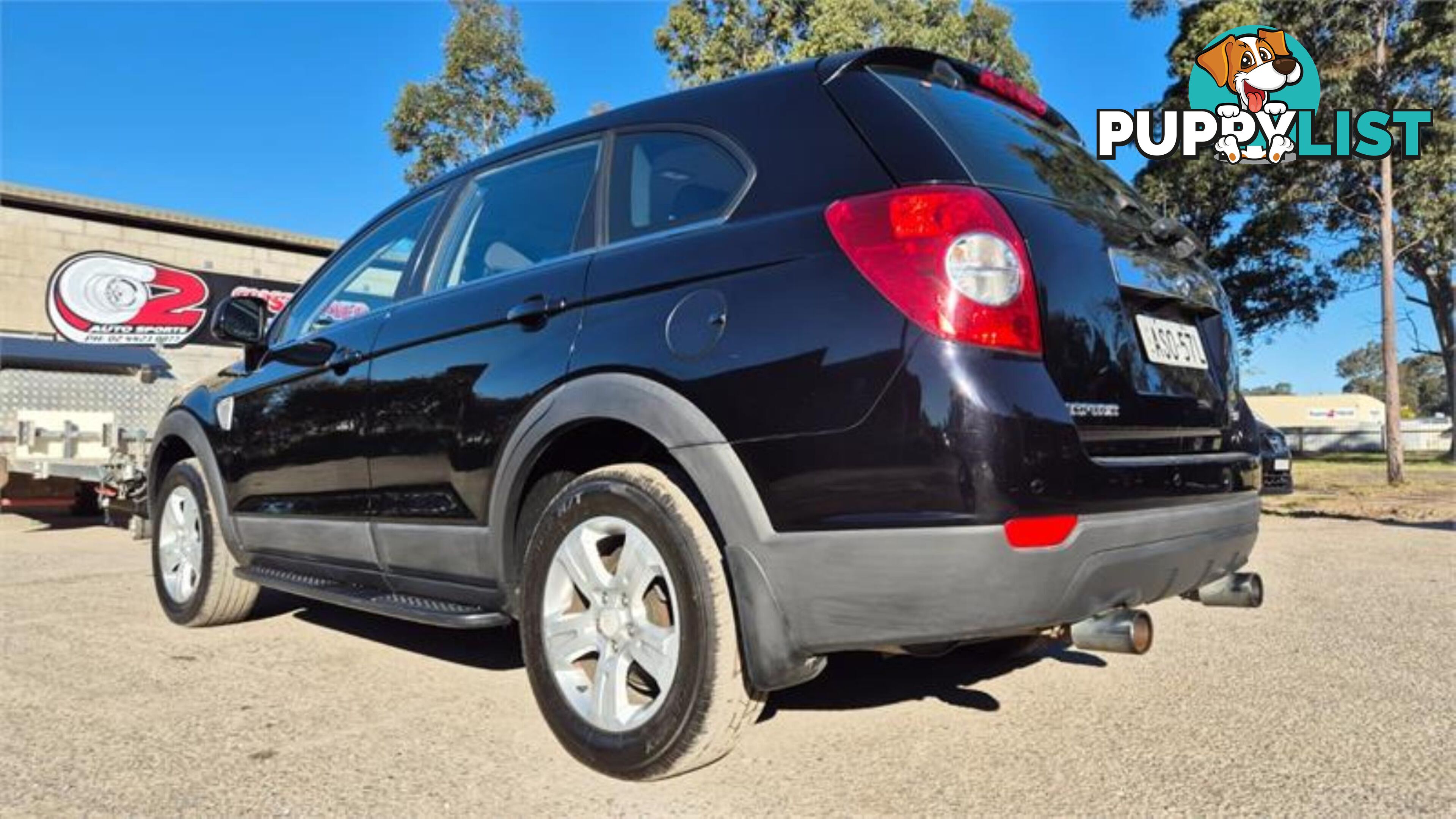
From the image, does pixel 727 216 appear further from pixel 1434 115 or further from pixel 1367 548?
pixel 1434 115

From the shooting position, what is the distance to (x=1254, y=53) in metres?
17.0

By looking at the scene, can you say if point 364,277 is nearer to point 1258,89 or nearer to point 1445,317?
point 1258,89

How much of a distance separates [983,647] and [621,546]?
174 centimetres

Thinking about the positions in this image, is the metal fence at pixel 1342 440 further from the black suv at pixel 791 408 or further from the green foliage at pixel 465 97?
the black suv at pixel 791 408

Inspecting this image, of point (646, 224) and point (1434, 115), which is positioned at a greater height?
point (1434, 115)

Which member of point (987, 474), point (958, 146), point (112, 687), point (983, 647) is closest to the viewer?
point (987, 474)

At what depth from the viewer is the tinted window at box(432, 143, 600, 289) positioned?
9.93ft

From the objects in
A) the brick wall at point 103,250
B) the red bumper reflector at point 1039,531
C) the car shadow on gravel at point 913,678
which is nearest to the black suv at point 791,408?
the red bumper reflector at point 1039,531

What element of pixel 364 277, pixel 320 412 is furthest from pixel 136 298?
pixel 320 412

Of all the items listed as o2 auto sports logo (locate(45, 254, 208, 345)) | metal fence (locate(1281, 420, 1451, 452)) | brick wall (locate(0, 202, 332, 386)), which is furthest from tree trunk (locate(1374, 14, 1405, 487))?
metal fence (locate(1281, 420, 1451, 452))

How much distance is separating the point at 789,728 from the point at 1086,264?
1559 millimetres

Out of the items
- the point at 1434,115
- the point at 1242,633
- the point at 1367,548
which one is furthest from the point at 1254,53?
the point at 1242,633

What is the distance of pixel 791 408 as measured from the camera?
2.16 m

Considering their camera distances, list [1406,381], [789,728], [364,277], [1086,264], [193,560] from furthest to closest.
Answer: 1. [1406,381]
2. [193,560]
3. [364,277]
4. [789,728]
5. [1086,264]
